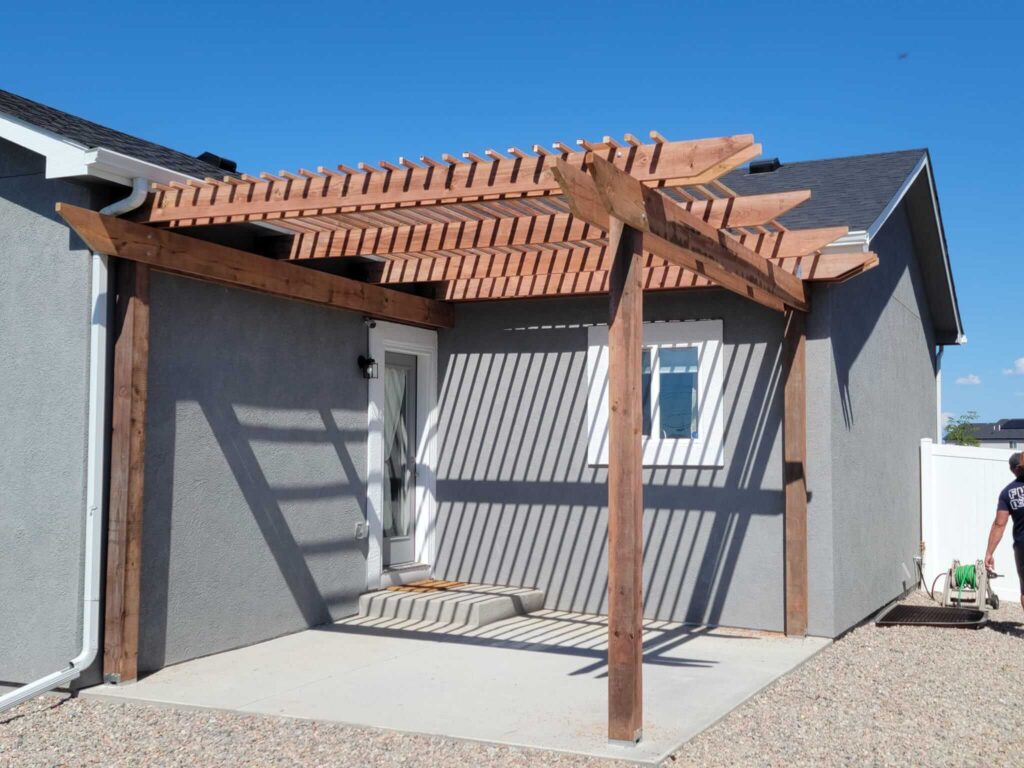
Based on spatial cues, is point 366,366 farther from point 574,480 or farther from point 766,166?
point 766,166

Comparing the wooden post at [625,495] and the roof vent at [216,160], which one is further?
the roof vent at [216,160]

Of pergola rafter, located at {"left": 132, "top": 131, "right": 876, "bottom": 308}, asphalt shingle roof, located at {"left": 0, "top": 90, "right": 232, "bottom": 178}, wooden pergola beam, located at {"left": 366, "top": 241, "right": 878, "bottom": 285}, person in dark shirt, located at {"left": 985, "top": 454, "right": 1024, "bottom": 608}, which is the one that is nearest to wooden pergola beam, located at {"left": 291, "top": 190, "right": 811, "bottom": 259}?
pergola rafter, located at {"left": 132, "top": 131, "right": 876, "bottom": 308}

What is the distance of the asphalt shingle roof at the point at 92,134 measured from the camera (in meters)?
6.50

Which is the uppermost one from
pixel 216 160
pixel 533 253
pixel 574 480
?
pixel 216 160

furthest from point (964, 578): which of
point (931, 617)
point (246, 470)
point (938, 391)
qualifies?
point (246, 470)

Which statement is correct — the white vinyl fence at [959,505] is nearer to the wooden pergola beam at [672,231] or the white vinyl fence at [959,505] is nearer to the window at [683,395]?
the window at [683,395]

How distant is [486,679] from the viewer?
21.3ft

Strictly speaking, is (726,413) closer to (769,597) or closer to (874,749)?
(769,597)

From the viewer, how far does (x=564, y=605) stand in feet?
30.9

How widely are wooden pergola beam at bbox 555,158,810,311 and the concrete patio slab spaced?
2.60 metres

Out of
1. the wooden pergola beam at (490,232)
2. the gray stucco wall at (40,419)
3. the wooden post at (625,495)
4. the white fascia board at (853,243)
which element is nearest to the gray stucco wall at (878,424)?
the white fascia board at (853,243)

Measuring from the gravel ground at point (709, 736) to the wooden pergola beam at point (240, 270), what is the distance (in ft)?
9.15

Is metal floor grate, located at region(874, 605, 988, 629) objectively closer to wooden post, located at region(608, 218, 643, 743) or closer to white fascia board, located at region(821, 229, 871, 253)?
white fascia board, located at region(821, 229, 871, 253)

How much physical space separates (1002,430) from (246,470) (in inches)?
1975
